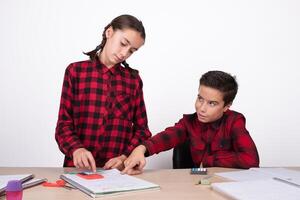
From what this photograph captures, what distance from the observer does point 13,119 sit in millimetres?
2156

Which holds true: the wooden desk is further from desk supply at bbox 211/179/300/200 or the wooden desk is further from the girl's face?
the girl's face

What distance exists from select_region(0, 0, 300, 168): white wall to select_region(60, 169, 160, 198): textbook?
45.4 inches

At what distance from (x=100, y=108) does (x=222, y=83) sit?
0.55 metres

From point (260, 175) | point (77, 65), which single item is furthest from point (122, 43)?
point (260, 175)

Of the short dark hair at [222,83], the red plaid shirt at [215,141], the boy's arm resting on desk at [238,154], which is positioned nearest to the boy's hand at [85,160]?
the red plaid shirt at [215,141]

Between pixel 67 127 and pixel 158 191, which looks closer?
pixel 158 191

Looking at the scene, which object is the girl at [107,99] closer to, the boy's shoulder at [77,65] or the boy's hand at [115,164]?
the boy's shoulder at [77,65]

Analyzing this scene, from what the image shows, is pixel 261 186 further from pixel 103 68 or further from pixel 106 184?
pixel 103 68

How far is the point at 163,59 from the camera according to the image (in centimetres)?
217

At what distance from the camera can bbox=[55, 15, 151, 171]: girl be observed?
138cm

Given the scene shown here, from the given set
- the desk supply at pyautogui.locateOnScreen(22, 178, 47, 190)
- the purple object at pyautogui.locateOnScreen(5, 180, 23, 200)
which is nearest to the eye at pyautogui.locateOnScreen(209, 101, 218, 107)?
the desk supply at pyautogui.locateOnScreen(22, 178, 47, 190)

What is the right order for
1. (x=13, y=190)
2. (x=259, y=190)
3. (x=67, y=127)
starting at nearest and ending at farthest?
(x=13, y=190)
(x=259, y=190)
(x=67, y=127)

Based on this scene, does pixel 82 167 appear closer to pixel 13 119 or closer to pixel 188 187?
pixel 188 187

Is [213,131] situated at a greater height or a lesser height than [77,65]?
lesser
